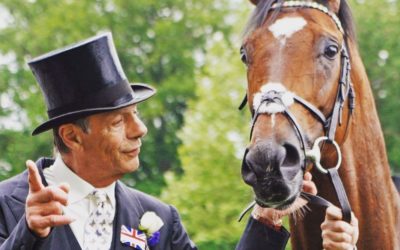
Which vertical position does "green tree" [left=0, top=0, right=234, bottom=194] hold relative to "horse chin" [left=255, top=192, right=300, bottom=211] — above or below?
below

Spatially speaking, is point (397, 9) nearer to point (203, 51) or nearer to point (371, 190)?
point (203, 51)

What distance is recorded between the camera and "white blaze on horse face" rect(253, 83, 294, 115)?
4539mm

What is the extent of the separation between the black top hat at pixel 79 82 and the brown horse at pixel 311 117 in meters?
0.71

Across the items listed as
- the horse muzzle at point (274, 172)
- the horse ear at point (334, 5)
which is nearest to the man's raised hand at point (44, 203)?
the horse muzzle at point (274, 172)

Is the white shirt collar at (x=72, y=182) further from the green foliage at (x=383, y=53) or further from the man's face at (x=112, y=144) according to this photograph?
the green foliage at (x=383, y=53)

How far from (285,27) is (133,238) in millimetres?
1359

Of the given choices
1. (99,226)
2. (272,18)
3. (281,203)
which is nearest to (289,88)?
(272,18)

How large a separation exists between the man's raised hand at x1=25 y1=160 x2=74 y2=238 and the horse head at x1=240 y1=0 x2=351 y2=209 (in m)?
1.01

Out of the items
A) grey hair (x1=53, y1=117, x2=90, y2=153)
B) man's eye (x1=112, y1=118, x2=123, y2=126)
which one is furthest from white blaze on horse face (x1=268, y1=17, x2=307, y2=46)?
grey hair (x1=53, y1=117, x2=90, y2=153)

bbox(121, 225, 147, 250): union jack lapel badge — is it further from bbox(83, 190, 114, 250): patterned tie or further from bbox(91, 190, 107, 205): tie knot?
bbox(91, 190, 107, 205): tie knot

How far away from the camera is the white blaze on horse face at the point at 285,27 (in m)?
4.75

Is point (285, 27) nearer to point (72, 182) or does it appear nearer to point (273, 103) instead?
point (273, 103)

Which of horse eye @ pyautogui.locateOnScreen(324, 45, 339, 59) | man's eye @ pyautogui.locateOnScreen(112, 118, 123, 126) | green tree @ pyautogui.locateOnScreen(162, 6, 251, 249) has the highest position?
horse eye @ pyautogui.locateOnScreen(324, 45, 339, 59)

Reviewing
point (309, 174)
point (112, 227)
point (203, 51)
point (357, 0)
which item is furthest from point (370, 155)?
point (203, 51)
